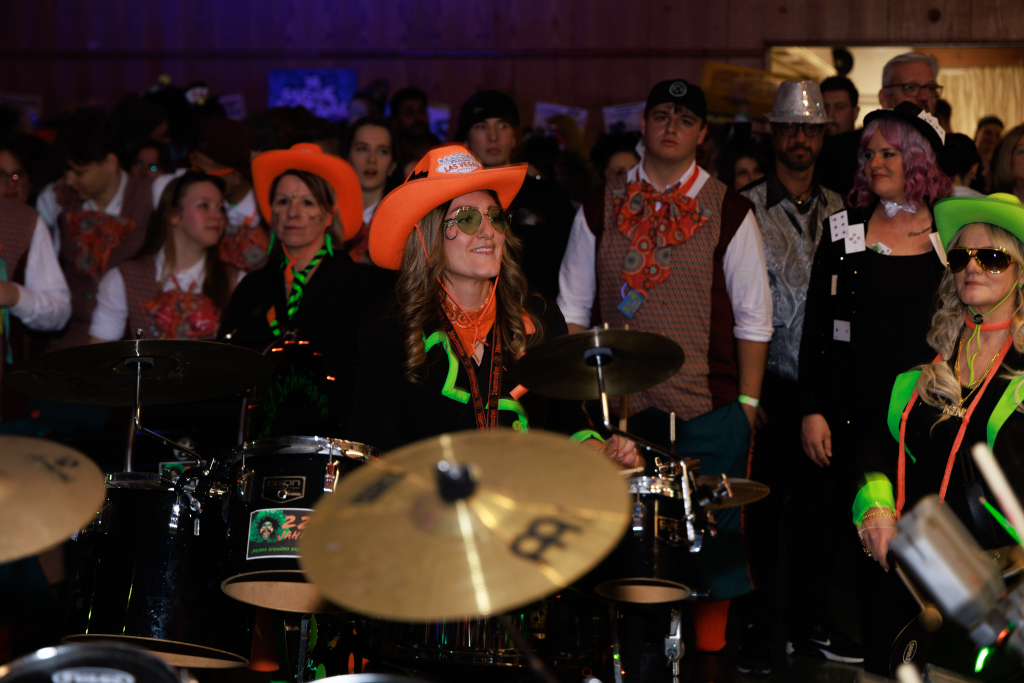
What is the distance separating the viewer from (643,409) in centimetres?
363

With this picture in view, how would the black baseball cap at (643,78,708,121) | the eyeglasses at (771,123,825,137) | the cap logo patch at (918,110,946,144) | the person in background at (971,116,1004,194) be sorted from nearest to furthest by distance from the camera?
the cap logo patch at (918,110,946,144), the black baseball cap at (643,78,708,121), the eyeglasses at (771,123,825,137), the person in background at (971,116,1004,194)

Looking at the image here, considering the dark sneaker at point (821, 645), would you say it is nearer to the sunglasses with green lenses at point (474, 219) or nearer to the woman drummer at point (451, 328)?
the woman drummer at point (451, 328)

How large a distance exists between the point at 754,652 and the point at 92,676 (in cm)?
266

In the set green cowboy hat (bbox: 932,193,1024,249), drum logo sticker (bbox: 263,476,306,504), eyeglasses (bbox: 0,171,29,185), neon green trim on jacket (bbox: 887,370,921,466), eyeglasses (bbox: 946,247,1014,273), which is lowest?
drum logo sticker (bbox: 263,476,306,504)

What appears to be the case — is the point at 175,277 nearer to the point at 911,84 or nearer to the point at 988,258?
the point at 988,258

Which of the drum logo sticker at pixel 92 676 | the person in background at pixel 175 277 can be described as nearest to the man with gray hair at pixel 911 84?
the person in background at pixel 175 277

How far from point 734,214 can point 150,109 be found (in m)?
4.15

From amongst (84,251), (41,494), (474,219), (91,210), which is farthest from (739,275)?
(91,210)

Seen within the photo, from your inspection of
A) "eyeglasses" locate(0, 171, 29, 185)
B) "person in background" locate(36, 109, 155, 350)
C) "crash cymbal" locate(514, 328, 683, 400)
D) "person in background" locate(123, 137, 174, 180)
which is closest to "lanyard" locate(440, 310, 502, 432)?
"crash cymbal" locate(514, 328, 683, 400)

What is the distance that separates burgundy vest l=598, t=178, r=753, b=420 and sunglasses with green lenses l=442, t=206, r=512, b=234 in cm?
96

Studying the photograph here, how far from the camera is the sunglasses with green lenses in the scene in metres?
2.80

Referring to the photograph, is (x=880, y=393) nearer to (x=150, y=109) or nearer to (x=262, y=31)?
(x=150, y=109)

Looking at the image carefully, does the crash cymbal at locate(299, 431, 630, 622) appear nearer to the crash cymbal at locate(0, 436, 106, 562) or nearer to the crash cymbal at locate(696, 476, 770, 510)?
the crash cymbal at locate(0, 436, 106, 562)

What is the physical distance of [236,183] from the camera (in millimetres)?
5152
